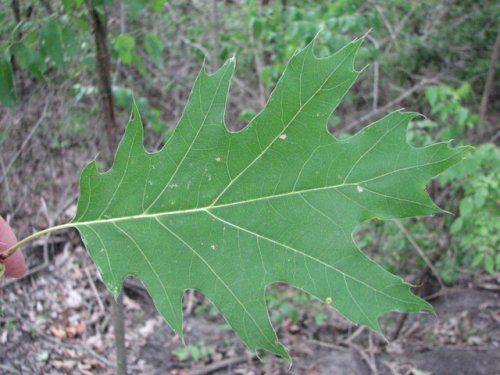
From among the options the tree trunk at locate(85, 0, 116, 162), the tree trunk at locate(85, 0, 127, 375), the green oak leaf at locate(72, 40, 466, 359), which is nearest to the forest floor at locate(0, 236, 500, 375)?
the tree trunk at locate(85, 0, 127, 375)

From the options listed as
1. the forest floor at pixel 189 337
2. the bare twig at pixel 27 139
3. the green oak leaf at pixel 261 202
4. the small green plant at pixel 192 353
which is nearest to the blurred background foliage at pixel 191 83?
the bare twig at pixel 27 139

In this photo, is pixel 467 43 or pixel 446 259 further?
pixel 467 43

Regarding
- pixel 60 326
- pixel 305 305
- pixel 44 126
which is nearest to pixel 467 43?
pixel 305 305

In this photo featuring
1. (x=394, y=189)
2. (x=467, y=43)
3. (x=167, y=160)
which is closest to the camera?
(x=394, y=189)

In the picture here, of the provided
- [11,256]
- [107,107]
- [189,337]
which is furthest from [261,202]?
[189,337]

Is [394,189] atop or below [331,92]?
below

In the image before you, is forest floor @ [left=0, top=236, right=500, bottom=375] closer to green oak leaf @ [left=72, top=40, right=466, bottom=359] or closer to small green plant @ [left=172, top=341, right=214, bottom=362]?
small green plant @ [left=172, top=341, right=214, bottom=362]

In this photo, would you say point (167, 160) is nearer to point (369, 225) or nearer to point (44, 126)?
point (44, 126)
